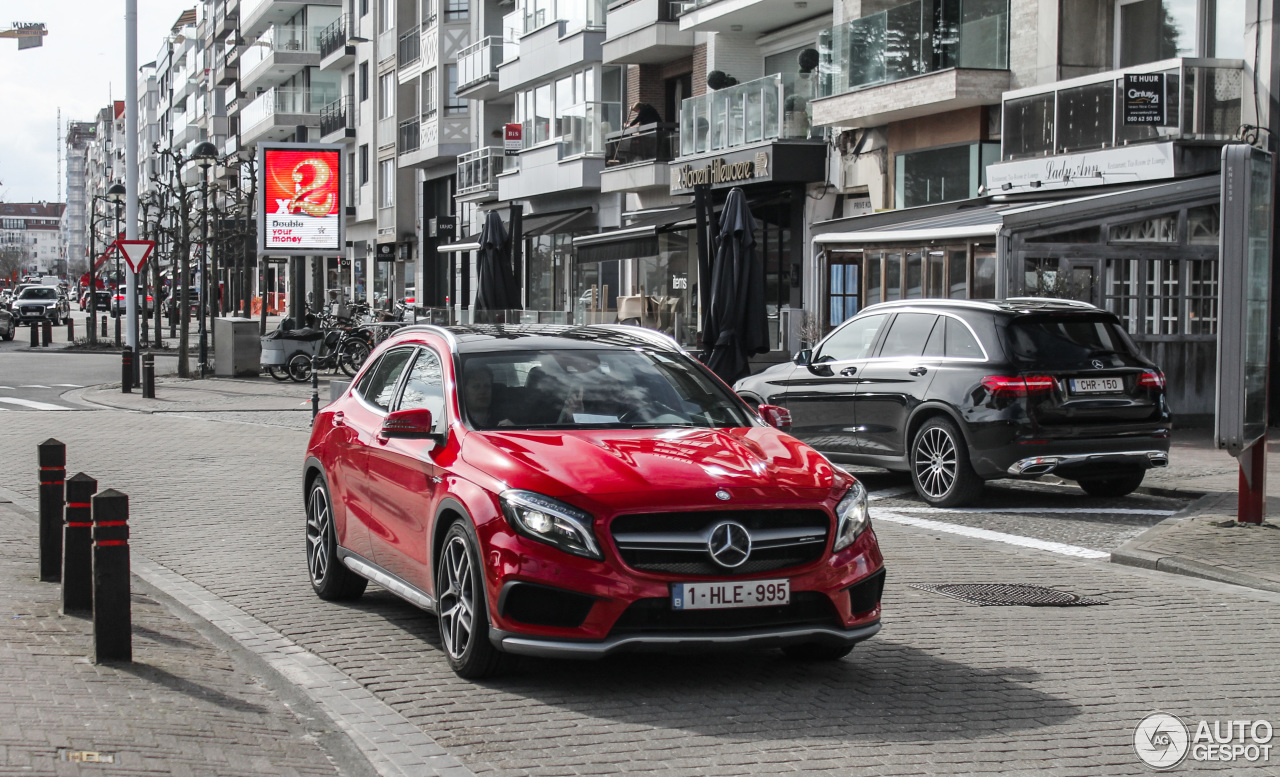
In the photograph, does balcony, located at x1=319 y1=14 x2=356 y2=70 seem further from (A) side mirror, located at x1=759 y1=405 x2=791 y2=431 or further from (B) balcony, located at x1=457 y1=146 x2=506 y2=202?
(A) side mirror, located at x1=759 y1=405 x2=791 y2=431

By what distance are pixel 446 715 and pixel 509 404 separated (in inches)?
63.2

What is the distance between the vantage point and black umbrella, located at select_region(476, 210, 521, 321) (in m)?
28.3

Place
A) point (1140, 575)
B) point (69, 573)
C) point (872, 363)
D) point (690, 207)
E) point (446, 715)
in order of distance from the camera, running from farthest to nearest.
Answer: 1. point (690, 207)
2. point (872, 363)
3. point (1140, 575)
4. point (69, 573)
5. point (446, 715)

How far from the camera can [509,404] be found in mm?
6910

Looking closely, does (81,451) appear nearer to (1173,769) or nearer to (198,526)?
(198,526)

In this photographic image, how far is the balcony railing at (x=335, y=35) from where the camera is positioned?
66031 mm

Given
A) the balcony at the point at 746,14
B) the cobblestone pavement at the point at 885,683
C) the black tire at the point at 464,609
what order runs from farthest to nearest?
1. the balcony at the point at 746,14
2. the black tire at the point at 464,609
3. the cobblestone pavement at the point at 885,683

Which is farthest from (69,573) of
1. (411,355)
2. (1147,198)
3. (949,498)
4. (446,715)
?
(1147,198)

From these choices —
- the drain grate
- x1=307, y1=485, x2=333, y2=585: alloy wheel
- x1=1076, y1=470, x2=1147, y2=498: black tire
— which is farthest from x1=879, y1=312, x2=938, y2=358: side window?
x1=307, y1=485, x2=333, y2=585: alloy wheel

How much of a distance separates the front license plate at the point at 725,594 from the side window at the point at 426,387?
63.5 inches

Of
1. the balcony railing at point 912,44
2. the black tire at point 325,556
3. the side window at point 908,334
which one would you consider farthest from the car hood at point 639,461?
the balcony railing at point 912,44

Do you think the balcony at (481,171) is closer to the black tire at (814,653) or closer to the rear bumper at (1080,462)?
the rear bumper at (1080,462)

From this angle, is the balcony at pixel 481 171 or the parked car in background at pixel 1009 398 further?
the balcony at pixel 481 171

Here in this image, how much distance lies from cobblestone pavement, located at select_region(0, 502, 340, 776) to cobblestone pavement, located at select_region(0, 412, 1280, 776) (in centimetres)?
49
